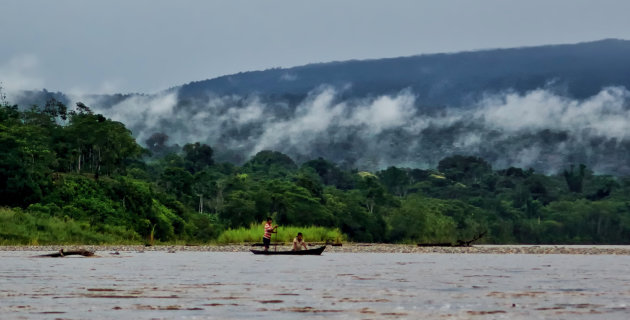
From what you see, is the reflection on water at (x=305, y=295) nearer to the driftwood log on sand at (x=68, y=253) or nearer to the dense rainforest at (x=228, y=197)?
the driftwood log on sand at (x=68, y=253)

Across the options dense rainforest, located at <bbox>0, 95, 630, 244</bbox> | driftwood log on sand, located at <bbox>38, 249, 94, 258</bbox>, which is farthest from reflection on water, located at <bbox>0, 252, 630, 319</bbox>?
dense rainforest, located at <bbox>0, 95, 630, 244</bbox>

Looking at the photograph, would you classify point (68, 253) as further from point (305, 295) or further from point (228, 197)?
point (228, 197)

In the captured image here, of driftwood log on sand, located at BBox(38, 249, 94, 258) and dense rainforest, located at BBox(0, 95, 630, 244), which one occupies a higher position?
dense rainforest, located at BBox(0, 95, 630, 244)

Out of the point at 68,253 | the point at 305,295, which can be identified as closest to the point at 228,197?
the point at 68,253

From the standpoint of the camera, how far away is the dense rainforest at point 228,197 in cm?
6391

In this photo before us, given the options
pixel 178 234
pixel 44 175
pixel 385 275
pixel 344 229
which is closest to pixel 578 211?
pixel 344 229

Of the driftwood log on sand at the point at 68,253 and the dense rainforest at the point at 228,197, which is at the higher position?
the dense rainforest at the point at 228,197

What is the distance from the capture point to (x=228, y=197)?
93812mm

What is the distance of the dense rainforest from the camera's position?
63.9 meters

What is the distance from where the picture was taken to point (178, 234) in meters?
74.1

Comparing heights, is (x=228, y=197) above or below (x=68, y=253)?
above

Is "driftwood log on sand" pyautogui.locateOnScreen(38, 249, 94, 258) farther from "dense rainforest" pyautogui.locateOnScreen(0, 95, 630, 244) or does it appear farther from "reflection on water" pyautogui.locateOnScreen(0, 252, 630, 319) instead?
"dense rainforest" pyautogui.locateOnScreen(0, 95, 630, 244)

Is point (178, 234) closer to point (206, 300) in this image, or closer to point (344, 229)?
point (344, 229)

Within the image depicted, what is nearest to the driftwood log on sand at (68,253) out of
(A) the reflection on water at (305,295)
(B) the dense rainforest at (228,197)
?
(A) the reflection on water at (305,295)
